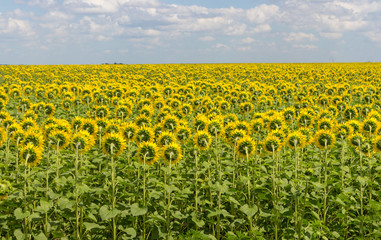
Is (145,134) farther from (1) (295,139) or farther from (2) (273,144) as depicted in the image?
(1) (295,139)

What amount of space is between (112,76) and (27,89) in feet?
55.3

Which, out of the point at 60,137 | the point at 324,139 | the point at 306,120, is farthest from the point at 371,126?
the point at 60,137

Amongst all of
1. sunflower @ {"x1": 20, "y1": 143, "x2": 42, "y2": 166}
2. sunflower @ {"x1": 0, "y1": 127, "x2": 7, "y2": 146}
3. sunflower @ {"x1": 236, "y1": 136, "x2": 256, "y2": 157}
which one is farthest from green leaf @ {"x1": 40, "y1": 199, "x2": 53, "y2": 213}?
sunflower @ {"x1": 236, "y1": 136, "x2": 256, "y2": 157}

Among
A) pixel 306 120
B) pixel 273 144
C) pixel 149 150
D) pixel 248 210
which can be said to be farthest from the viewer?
pixel 306 120

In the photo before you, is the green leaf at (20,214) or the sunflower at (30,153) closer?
the green leaf at (20,214)

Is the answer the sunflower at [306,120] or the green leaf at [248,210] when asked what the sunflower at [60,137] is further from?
the sunflower at [306,120]

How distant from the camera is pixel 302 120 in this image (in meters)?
7.36

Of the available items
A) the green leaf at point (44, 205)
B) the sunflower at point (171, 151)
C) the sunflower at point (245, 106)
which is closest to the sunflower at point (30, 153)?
the green leaf at point (44, 205)

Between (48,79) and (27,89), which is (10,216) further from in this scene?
(48,79)

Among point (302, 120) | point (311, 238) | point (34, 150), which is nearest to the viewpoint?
point (311, 238)

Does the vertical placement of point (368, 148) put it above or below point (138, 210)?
above

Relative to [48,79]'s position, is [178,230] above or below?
below

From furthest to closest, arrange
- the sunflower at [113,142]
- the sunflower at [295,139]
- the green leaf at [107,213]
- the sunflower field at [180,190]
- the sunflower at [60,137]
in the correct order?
the sunflower at [295,139]
the sunflower at [60,137]
the sunflower at [113,142]
the sunflower field at [180,190]
the green leaf at [107,213]

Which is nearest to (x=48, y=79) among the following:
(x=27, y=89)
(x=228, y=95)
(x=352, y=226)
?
(x=27, y=89)
